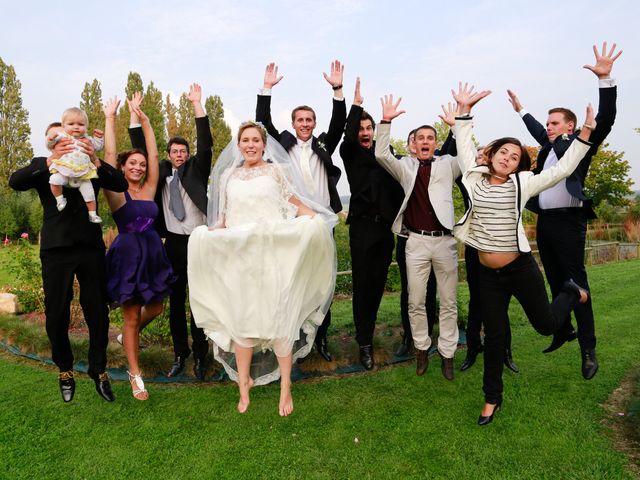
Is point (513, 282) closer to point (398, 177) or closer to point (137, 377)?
point (398, 177)

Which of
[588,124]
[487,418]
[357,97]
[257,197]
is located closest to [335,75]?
[357,97]

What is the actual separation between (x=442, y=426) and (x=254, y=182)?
272 centimetres

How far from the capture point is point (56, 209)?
13.4ft

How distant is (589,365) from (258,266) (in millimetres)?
3501

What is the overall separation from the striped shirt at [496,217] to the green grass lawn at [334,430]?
59.5 inches

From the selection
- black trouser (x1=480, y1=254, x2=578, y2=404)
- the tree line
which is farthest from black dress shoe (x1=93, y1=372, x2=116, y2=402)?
the tree line

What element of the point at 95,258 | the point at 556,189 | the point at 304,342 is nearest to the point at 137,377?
the point at 95,258

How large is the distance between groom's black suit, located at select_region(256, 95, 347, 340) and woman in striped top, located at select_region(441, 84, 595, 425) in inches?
62.9

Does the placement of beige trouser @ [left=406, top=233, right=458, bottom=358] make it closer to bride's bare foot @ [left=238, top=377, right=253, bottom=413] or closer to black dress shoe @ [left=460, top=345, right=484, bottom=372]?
black dress shoe @ [left=460, top=345, right=484, bottom=372]

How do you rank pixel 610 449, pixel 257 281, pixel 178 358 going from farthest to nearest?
pixel 178 358 → pixel 257 281 → pixel 610 449

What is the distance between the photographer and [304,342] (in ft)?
15.8

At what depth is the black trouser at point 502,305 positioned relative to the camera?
3.90 m

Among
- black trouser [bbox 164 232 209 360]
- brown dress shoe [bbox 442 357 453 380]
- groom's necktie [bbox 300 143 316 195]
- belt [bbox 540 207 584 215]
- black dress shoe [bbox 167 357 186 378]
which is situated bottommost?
black dress shoe [bbox 167 357 186 378]

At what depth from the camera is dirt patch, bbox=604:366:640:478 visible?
11.2ft
